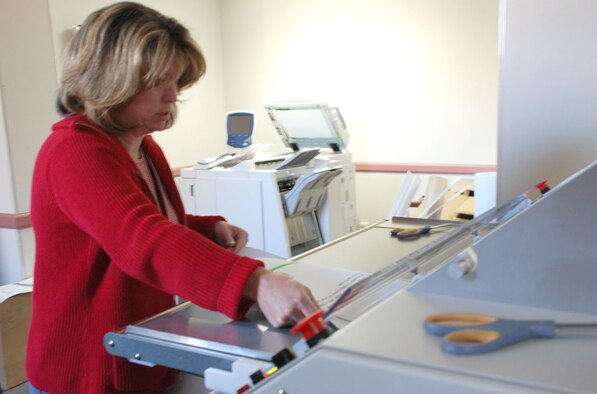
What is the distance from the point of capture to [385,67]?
3.77 meters

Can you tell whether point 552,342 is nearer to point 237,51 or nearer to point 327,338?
point 327,338

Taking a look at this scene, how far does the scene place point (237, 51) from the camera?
4355 millimetres

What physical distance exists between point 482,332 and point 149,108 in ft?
2.32

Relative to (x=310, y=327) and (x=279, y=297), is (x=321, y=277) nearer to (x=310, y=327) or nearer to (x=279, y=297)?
(x=279, y=297)

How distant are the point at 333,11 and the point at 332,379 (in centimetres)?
370

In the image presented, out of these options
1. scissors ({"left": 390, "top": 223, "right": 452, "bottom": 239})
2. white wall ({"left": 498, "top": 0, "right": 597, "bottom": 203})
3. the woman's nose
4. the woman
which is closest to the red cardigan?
the woman

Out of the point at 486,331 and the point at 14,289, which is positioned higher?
the point at 486,331

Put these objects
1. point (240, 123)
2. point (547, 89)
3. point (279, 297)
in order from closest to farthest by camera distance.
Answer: point (279, 297) < point (547, 89) < point (240, 123)

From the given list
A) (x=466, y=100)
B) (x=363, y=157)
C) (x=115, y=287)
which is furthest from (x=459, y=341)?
(x=363, y=157)

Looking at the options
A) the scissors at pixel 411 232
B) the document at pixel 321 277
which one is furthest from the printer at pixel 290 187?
the document at pixel 321 277

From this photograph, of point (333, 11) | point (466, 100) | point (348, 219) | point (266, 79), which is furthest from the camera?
point (266, 79)

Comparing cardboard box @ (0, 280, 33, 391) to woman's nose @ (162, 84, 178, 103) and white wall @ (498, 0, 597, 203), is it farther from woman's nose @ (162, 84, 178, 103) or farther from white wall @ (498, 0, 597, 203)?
white wall @ (498, 0, 597, 203)

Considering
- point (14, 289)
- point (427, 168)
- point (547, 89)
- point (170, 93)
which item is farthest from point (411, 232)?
point (427, 168)

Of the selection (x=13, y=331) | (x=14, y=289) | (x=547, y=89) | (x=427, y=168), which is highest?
(x=547, y=89)
